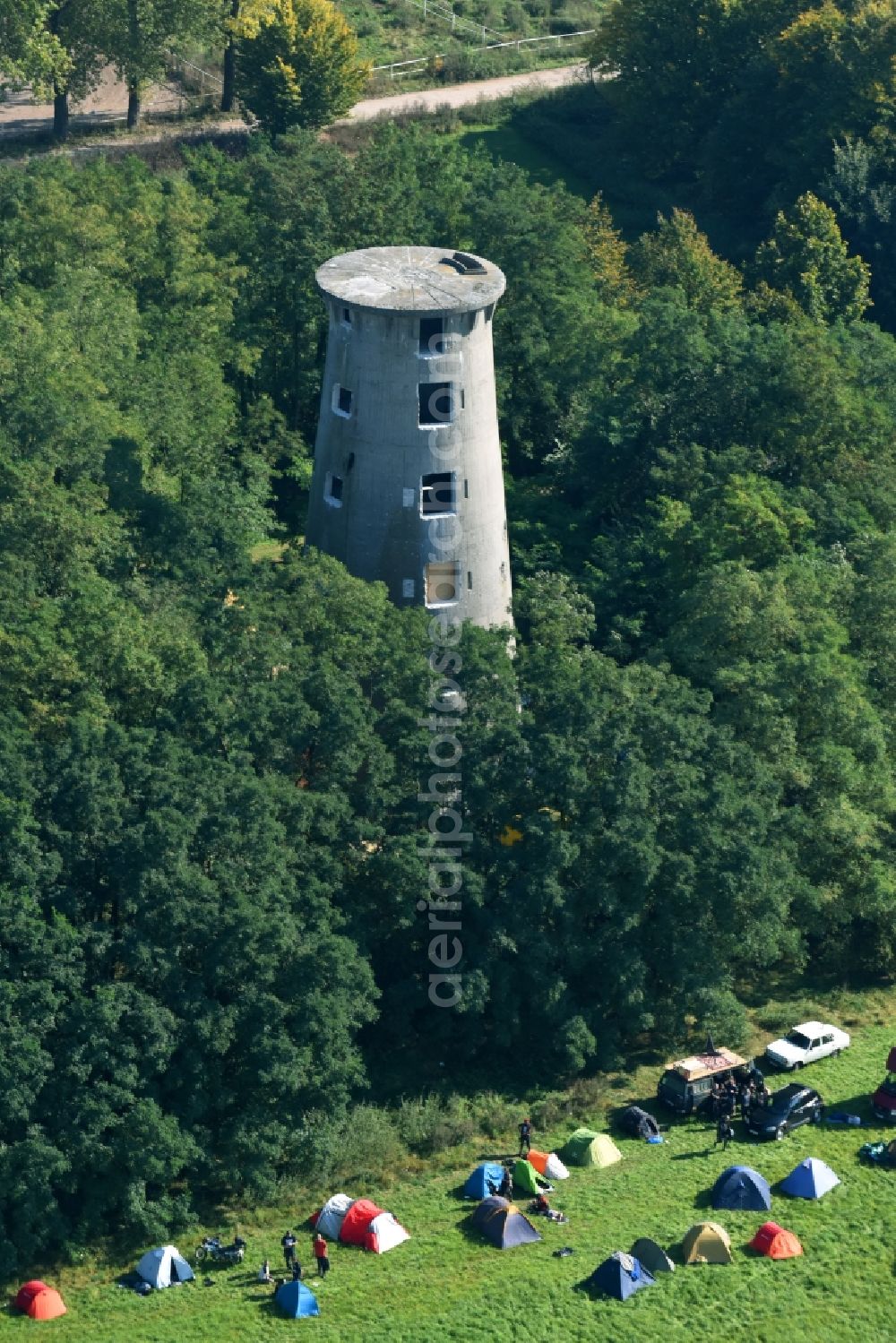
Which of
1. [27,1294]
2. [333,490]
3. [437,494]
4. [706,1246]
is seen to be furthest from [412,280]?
[27,1294]

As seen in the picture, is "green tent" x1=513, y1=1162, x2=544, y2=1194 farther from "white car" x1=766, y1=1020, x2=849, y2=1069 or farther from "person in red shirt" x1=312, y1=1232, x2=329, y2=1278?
"white car" x1=766, y1=1020, x2=849, y2=1069

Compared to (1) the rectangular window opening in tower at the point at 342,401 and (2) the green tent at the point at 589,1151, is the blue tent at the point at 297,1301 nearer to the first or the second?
(2) the green tent at the point at 589,1151

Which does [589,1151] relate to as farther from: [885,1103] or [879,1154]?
[885,1103]

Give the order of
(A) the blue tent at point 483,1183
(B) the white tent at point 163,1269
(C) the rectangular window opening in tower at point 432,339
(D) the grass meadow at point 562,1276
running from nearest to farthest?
(D) the grass meadow at point 562,1276, (B) the white tent at point 163,1269, (A) the blue tent at point 483,1183, (C) the rectangular window opening in tower at point 432,339

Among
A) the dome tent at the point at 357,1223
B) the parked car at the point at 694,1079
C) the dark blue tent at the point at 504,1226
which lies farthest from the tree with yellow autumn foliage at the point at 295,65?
the dark blue tent at the point at 504,1226

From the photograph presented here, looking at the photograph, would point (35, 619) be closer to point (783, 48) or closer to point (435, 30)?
point (783, 48)

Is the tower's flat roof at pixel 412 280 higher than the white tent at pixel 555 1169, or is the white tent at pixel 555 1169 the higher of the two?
the tower's flat roof at pixel 412 280

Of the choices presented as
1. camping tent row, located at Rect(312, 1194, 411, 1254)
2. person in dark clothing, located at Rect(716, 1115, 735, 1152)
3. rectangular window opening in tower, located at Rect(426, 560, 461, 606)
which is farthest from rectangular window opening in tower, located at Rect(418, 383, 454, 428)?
camping tent row, located at Rect(312, 1194, 411, 1254)
